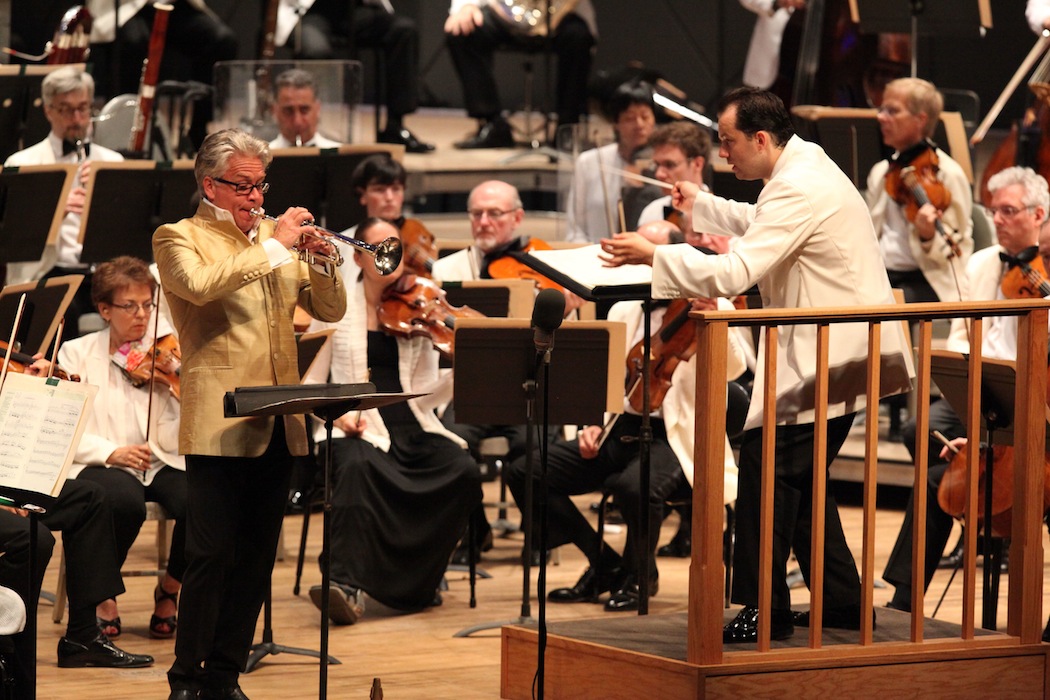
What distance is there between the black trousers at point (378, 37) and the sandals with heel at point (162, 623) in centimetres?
398

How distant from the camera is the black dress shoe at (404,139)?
904cm

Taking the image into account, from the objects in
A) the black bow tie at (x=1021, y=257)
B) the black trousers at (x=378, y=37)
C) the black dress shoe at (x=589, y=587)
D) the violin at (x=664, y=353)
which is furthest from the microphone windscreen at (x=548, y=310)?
the black trousers at (x=378, y=37)

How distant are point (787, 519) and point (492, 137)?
229 inches

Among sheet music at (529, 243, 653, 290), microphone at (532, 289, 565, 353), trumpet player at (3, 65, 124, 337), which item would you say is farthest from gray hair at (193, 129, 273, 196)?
trumpet player at (3, 65, 124, 337)

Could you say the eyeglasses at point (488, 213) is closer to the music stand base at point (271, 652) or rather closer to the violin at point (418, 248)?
the violin at point (418, 248)

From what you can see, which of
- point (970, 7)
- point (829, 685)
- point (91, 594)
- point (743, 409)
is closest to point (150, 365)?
point (91, 594)

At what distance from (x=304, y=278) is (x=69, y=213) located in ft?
8.31

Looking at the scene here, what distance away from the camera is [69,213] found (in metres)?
6.45

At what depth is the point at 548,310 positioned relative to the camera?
3682mm

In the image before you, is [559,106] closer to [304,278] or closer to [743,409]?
[743,409]

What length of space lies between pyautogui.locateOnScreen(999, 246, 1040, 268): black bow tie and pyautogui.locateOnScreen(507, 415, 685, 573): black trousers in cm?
127

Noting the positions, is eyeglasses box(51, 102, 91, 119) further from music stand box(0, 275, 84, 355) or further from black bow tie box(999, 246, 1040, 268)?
black bow tie box(999, 246, 1040, 268)

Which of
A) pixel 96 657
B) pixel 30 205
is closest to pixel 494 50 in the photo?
pixel 30 205

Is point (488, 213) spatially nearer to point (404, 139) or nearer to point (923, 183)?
point (923, 183)
